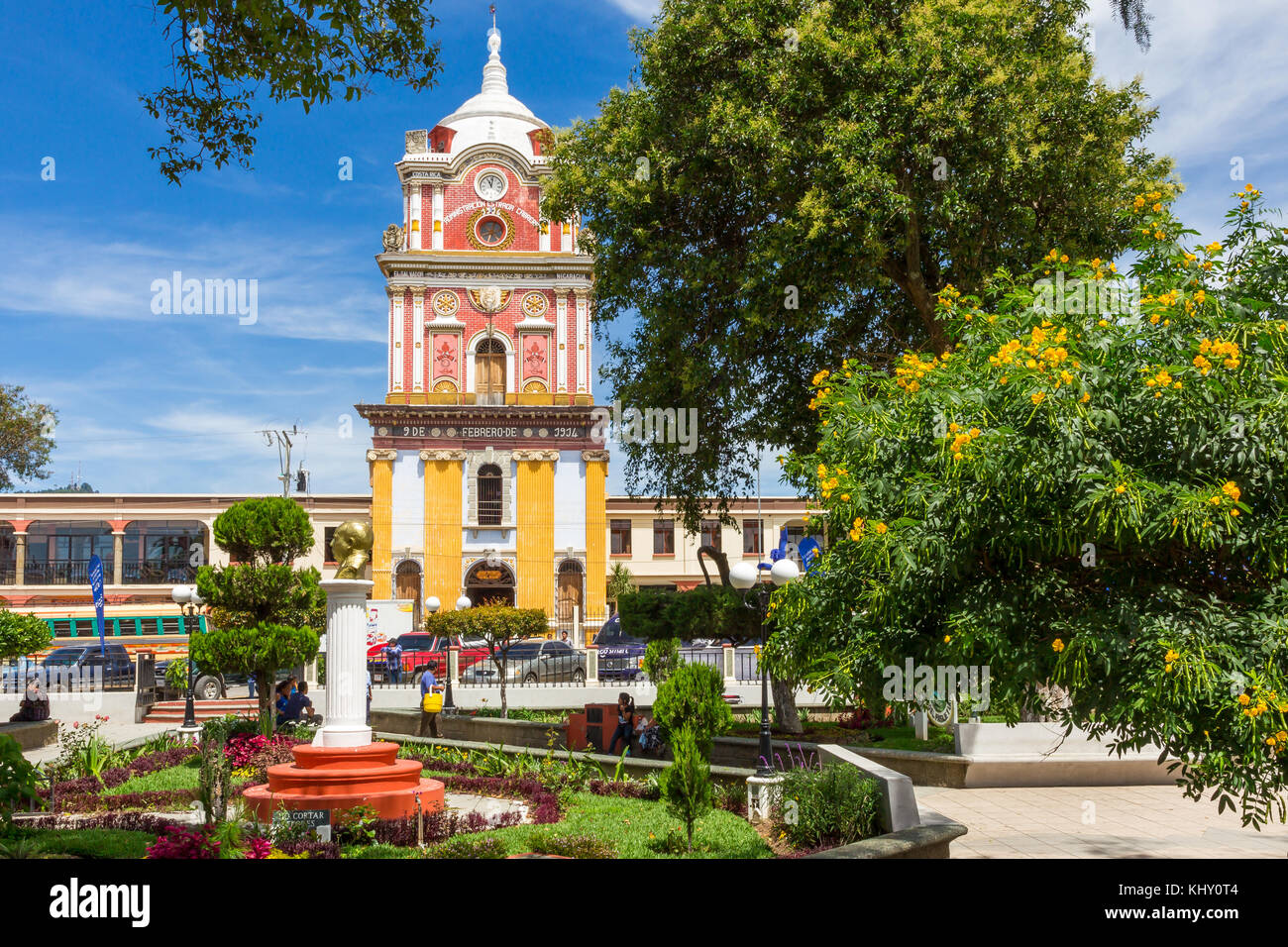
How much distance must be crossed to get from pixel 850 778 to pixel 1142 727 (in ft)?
14.2

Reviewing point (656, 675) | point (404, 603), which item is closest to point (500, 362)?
point (404, 603)

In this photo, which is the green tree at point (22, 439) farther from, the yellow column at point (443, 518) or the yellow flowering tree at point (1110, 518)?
the yellow flowering tree at point (1110, 518)

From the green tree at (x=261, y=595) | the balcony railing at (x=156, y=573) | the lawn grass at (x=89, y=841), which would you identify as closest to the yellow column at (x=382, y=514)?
the balcony railing at (x=156, y=573)

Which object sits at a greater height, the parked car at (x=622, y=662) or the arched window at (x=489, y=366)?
the arched window at (x=489, y=366)

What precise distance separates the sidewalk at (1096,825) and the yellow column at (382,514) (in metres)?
31.3

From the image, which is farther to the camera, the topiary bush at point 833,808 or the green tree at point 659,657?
the green tree at point 659,657

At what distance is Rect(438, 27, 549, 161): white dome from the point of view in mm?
45250

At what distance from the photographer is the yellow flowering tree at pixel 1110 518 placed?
5.28m

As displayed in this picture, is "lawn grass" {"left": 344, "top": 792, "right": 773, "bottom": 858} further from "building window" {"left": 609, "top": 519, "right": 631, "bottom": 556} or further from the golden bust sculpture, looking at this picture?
"building window" {"left": 609, "top": 519, "right": 631, "bottom": 556}

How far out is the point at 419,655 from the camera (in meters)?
34.0

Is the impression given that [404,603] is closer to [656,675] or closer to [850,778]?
[656,675]

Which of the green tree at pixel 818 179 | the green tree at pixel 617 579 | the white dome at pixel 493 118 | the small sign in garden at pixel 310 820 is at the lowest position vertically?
the small sign in garden at pixel 310 820

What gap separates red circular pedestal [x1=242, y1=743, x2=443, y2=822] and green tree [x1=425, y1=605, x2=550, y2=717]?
10.6 m

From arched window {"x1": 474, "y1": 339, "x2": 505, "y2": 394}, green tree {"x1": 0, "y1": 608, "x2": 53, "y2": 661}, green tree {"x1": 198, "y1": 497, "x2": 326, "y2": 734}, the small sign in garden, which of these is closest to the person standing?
green tree {"x1": 198, "y1": 497, "x2": 326, "y2": 734}
